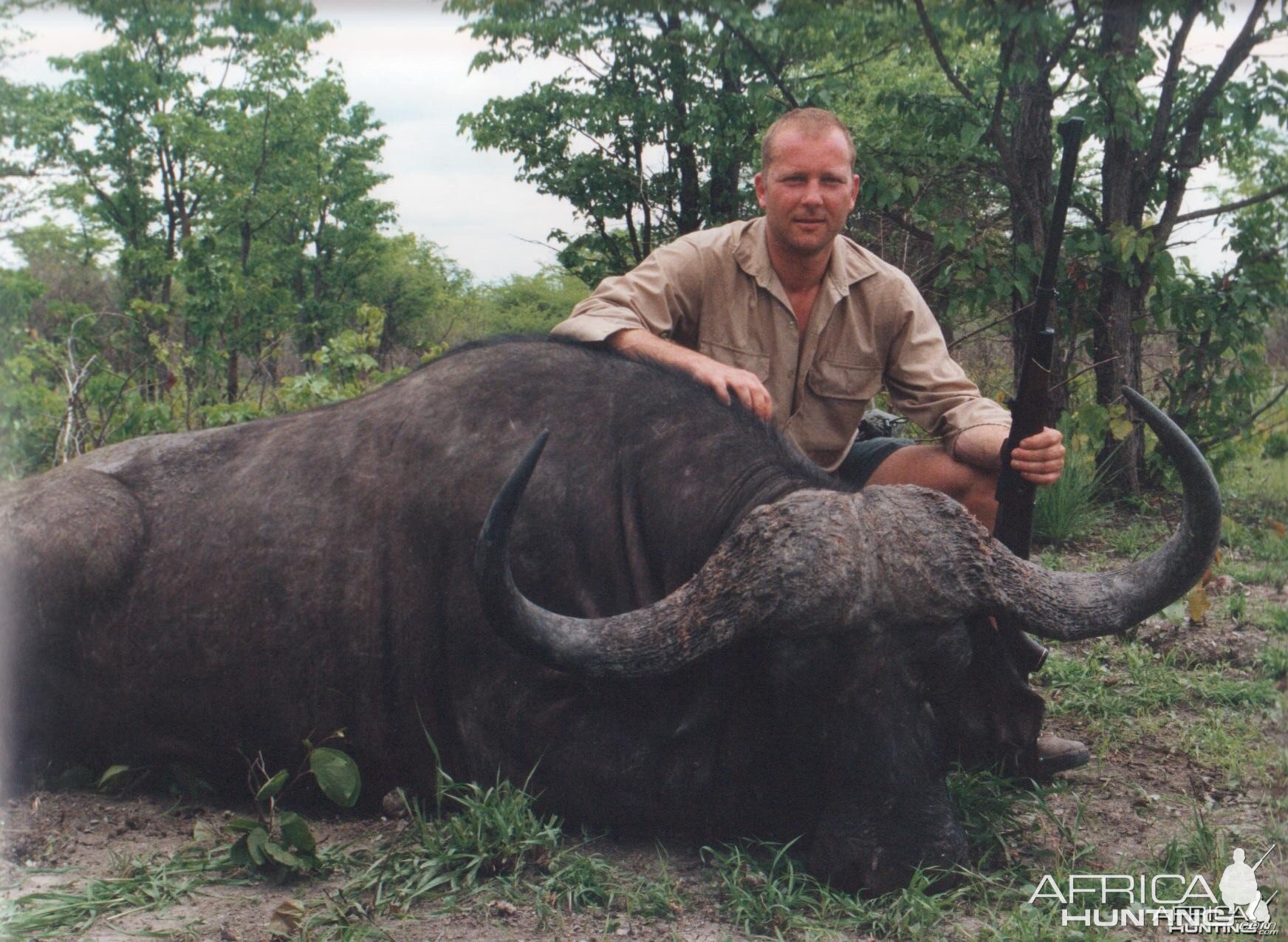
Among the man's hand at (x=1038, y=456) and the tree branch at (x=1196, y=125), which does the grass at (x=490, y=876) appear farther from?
the tree branch at (x=1196, y=125)

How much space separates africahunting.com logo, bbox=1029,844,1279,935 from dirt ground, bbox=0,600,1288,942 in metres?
A: 0.10

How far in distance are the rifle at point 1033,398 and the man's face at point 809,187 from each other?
0.89m

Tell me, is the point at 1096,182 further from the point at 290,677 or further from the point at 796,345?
the point at 290,677

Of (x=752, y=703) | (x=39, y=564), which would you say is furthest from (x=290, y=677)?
(x=752, y=703)

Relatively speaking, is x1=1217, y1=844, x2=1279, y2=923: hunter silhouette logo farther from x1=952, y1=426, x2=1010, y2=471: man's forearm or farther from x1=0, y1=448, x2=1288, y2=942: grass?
x1=952, y1=426, x2=1010, y2=471: man's forearm

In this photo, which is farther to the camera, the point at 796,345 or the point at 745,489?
the point at 796,345

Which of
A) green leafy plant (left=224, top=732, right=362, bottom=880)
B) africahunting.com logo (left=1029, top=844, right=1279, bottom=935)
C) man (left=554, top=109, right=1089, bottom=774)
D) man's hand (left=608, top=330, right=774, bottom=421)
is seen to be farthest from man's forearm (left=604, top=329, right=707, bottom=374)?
africahunting.com logo (left=1029, top=844, right=1279, bottom=935)

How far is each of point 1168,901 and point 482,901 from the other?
1662 millimetres

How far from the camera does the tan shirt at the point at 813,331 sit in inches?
180

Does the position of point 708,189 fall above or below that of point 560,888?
above

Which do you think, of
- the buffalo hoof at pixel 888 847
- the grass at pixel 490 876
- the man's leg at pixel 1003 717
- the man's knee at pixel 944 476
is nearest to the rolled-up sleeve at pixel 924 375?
the man's knee at pixel 944 476

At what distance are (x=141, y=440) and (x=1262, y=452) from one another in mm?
6195

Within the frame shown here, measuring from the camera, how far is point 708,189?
279 inches

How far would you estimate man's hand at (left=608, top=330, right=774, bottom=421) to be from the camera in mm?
3688
